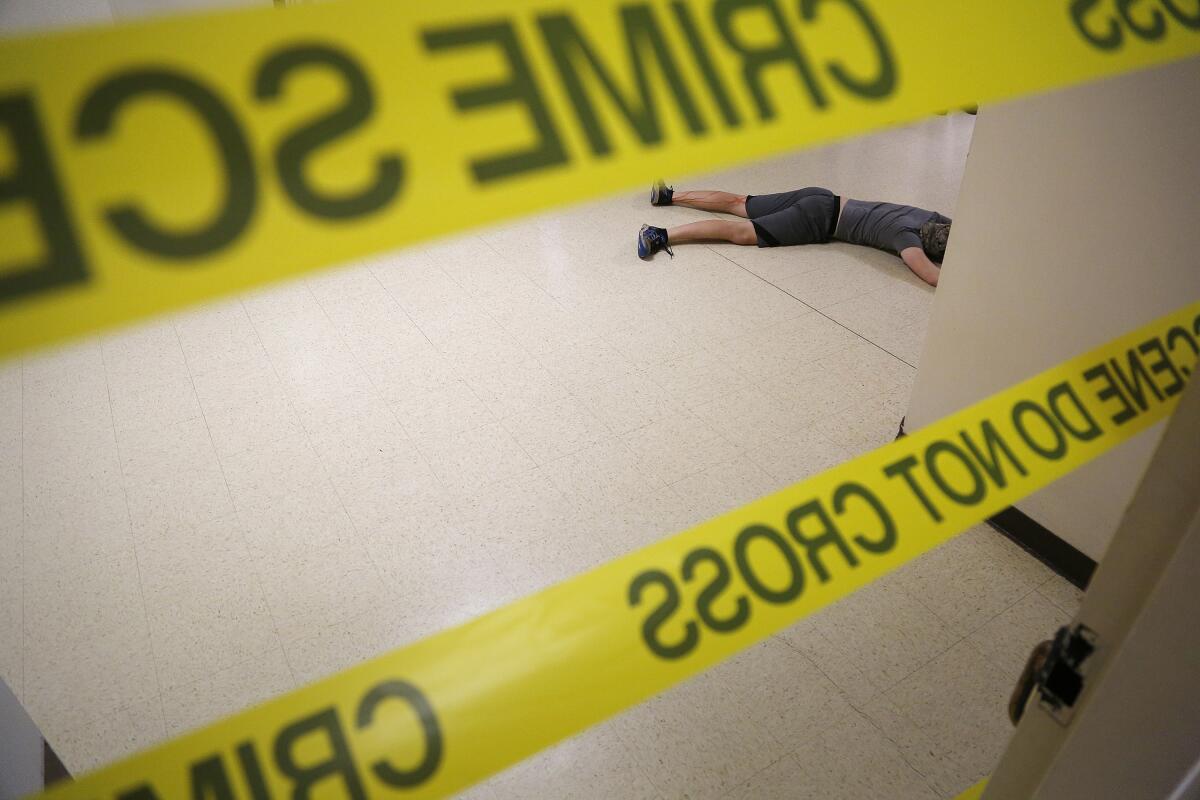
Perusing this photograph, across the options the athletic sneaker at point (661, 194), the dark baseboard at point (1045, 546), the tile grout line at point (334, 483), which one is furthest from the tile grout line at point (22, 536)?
the athletic sneaker at point (661, 194)

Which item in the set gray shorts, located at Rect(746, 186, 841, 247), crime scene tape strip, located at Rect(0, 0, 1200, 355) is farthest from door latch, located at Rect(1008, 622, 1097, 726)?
gray shorts, located at Rect(746, 186, 841, 247)

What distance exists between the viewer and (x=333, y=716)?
48cm

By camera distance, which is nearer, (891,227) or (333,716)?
(333,716)

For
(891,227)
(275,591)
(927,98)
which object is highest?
(927,98)

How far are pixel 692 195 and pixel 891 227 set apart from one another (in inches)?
48.8

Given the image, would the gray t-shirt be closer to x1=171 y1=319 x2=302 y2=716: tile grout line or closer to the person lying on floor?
the person lying on floor

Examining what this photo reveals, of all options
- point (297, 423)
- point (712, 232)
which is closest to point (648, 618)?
point (297, 423)

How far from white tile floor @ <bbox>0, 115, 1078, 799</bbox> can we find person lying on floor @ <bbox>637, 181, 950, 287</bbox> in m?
0.11

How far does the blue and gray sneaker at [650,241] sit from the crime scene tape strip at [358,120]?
3550 mm

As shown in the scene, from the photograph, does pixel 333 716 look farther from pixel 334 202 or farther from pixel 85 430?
pixel 85 430

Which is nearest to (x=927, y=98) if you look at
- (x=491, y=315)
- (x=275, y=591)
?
(x=275, y=591)

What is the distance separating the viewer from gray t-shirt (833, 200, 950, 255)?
3.71 m

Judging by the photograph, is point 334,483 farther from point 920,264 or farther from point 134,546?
point 920,264

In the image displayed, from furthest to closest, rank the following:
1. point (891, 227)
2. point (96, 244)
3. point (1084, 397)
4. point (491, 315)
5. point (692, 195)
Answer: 1. point (692, 195)
2. point (891, 227)
3. point (491, 315)
4. point (1084, 397)
5. point (96, 244)
